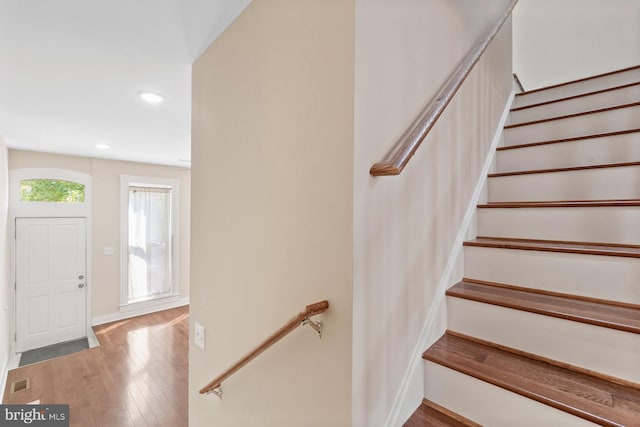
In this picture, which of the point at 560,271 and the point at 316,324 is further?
the point at 560,271

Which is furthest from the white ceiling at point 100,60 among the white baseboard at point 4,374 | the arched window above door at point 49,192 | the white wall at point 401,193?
the white baseboard at point 4,374

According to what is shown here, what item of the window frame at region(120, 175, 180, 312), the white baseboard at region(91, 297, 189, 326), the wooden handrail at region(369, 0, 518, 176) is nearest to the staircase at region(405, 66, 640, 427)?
the wooden handrail at region(369, 0, 518, 176)

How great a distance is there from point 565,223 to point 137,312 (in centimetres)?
628

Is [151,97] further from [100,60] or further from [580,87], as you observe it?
[580,87]

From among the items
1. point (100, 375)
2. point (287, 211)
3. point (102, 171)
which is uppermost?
point (102, 171)

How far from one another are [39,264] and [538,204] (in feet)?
20.1

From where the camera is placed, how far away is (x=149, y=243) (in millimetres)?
5535

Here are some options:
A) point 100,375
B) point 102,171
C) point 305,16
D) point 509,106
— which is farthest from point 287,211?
point 102,171

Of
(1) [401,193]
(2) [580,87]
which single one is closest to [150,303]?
(1) [401,193]

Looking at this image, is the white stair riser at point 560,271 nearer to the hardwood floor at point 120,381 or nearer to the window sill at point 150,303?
the hardwood floor at point 120,381

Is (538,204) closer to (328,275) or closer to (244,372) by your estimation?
(328,275)

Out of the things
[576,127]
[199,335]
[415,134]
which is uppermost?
[576,127]

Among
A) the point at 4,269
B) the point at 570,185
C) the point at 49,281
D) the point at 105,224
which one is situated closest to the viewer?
the point at 570,185

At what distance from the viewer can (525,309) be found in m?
1.26
